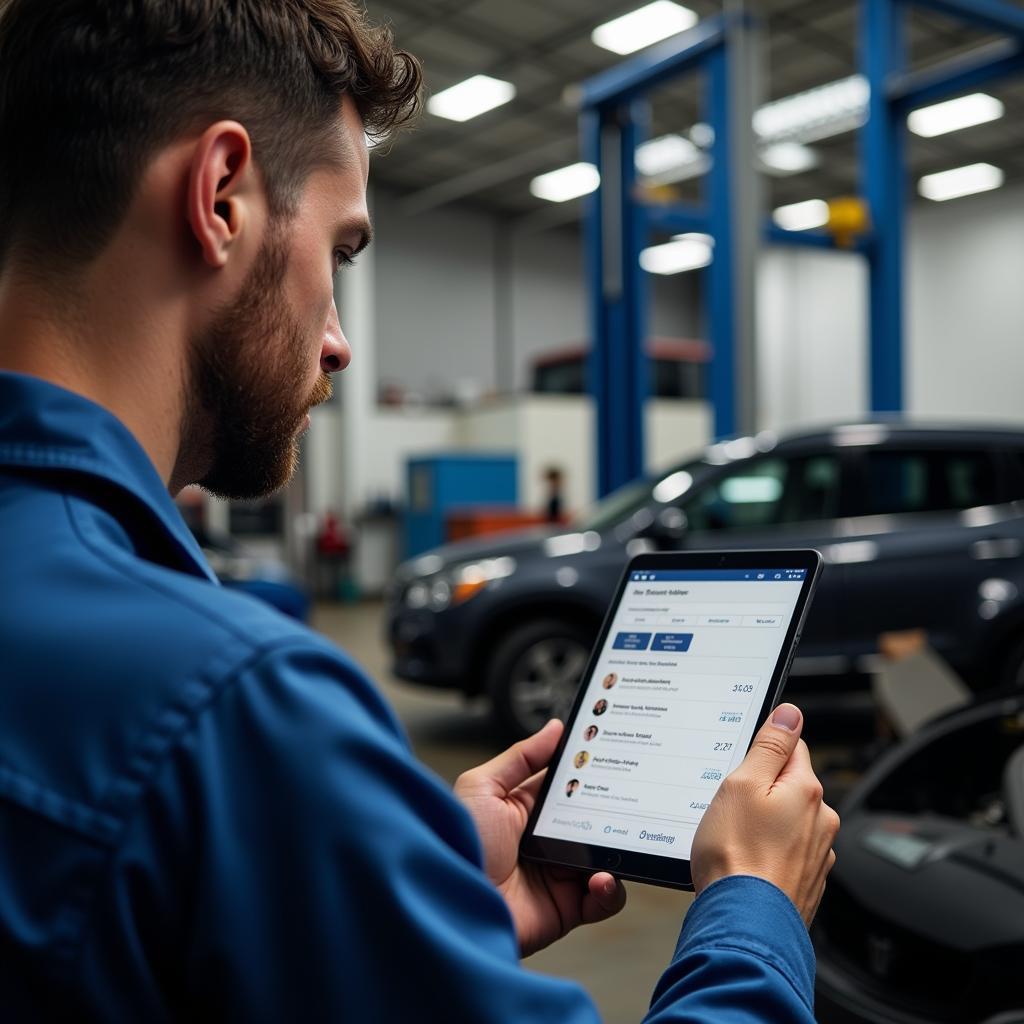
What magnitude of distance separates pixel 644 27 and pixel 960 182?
7018 millimetres

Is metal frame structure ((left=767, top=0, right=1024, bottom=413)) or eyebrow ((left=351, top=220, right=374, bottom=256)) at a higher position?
metal frame structure ((left=767, top=0, right=1024, bottom=413))

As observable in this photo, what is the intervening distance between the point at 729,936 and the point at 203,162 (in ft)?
2.15

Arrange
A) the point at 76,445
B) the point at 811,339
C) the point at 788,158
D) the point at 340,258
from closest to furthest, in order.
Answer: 1. the point at 76,445
2. the point at 340,258
3. the point at 788,158
4. the point at 811,339

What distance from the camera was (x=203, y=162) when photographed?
74 centimetres

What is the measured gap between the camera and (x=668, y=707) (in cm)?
117

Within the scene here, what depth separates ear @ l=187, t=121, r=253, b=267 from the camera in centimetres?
74

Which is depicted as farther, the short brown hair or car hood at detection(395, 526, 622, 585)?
car hood at detection(395, 526, 622, 585)

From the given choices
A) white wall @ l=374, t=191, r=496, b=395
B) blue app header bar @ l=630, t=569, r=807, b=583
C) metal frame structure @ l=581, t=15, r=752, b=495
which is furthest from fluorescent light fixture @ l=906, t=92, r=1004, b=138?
blue app header bar @ l=630, t=569, r=807, b=583

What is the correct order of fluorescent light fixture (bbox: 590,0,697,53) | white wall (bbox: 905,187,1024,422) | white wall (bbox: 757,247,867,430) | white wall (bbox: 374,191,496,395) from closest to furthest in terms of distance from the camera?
fluorescent light fixture (bbox: 590,0,697,53) → white wall (bbox: 905,187,1024,422) → white wall (bbox: 374,191,496,395) → white wall (bbox: 757,247,867,430)

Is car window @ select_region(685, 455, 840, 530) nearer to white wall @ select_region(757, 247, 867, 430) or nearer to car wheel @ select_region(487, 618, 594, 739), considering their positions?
car wheel @ select_region(487, 618, 594, 739)

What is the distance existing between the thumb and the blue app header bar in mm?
203

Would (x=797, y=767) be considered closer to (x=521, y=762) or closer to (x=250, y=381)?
(x=521, y=762)

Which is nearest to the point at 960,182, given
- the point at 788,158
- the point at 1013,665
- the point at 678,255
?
the point at 788,158

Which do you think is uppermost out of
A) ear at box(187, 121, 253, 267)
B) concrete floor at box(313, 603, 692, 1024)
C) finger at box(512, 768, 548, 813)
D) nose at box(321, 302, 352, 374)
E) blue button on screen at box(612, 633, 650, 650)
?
ear at box(187, 121, 253, 267)
